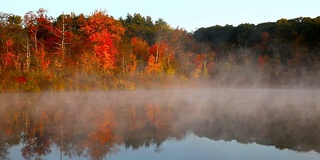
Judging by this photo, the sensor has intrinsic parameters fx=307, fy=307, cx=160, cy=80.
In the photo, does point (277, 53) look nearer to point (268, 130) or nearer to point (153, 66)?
point (153, 66)

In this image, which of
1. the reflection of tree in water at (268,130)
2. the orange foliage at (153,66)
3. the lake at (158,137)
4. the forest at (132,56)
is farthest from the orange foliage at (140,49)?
the reflection of tree in water at (268,130)

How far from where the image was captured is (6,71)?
24906 mm

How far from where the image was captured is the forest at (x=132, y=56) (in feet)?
90.3

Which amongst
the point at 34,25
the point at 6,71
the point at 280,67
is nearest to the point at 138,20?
the point at 280,67

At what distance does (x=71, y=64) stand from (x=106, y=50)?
468 centimetres

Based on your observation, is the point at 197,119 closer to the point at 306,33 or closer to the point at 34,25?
the point at 34,25

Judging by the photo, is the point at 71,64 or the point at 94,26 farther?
the point at 94,26

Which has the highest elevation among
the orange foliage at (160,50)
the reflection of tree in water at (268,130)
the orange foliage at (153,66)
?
the orange foliage at (160,50)

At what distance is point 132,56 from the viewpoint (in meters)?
39.1

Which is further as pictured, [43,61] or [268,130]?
[43,61]

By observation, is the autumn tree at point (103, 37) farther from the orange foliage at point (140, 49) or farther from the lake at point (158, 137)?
the lake at point (158, 137)

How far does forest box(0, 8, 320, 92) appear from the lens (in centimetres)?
2753

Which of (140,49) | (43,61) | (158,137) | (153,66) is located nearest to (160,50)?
(140,49)

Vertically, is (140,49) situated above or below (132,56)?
above
